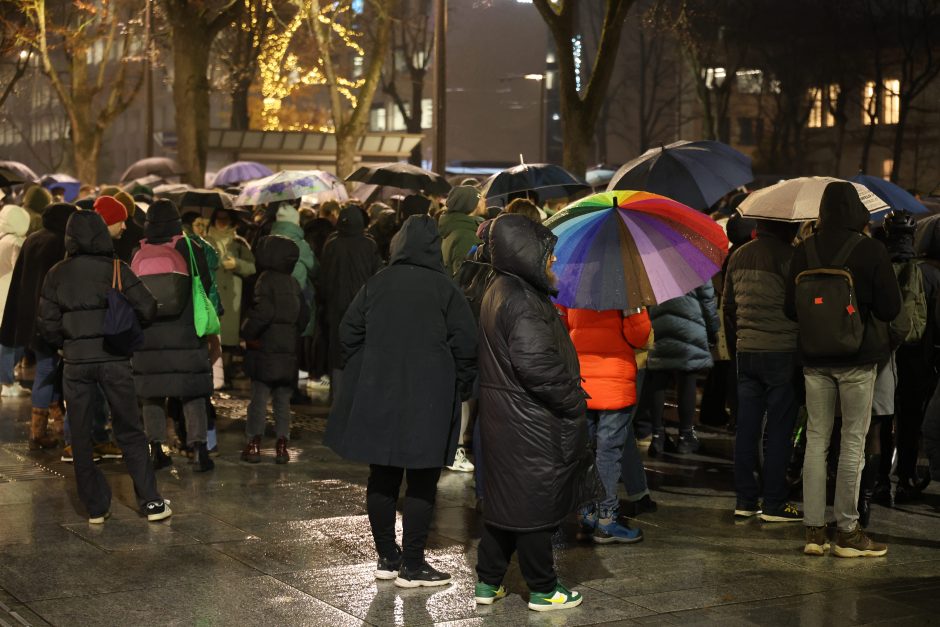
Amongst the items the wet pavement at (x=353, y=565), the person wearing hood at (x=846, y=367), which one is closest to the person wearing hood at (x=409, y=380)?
the wet pavement at (x=353, y=565)

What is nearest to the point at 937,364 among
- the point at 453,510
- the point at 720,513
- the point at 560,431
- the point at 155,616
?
the point at 720,513

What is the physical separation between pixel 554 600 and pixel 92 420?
3.49 m

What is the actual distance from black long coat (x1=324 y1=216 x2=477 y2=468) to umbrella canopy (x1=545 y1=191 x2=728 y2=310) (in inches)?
39.7

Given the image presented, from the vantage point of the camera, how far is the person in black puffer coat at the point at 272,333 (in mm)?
11281

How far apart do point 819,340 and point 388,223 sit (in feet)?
24.2

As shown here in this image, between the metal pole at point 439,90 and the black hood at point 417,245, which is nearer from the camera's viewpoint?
the black hood at point 417,245

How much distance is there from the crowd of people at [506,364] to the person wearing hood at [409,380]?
1 centimetres

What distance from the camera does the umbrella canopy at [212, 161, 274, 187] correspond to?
937 inches

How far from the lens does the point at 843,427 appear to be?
831cm

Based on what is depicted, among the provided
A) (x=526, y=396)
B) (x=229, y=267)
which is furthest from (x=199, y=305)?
(x=526, y=396)

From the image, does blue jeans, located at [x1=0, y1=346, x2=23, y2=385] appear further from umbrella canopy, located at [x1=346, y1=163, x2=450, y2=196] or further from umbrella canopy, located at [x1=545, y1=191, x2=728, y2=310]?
umbrella canopy, located at [x1=545, y1=191, x2=728, y2=310]

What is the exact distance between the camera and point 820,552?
8328 mm

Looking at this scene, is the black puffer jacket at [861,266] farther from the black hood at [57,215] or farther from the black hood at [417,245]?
the black hood at [57,215]

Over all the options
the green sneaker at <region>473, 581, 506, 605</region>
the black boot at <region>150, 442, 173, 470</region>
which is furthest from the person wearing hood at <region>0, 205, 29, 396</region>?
the green sneaker at <region>473, 581, 506, 605</region>
